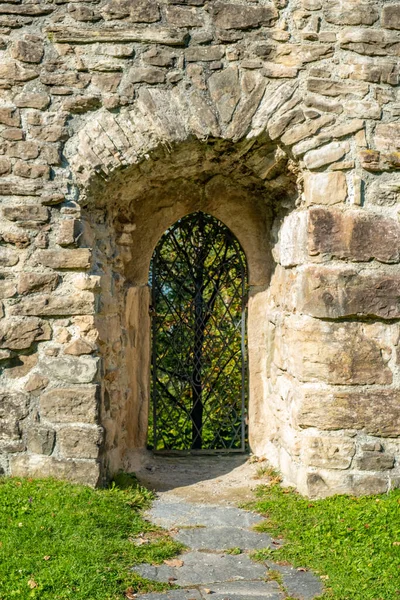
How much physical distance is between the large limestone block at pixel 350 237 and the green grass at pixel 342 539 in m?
1.52

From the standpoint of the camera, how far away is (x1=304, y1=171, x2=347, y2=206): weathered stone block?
13.6 feet

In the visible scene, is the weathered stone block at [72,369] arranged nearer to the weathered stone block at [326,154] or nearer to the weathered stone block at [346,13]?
the weathered stone block at [326,154]

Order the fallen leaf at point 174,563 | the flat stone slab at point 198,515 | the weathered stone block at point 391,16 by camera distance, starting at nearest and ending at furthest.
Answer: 1. the fallen leaf at point 174,563
2. the flat stone slab at point 198,515
3. the weathered stone block at point 391,16

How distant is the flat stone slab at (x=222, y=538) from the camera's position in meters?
3.61

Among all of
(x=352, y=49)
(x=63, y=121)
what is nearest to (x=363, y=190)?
(x=352, y=49)

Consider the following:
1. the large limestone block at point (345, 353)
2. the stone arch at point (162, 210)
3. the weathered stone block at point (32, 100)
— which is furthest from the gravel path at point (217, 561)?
the weathered stone block at point (32, 100)

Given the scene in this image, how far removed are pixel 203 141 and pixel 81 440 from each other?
2100mm

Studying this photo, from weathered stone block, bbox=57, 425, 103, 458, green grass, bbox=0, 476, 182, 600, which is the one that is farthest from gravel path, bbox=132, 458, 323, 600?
weathered stone block, bbox=57, 425, 103, 458

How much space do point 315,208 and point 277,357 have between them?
1.28 m

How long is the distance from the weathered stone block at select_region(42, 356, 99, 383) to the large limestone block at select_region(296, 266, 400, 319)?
149 cm

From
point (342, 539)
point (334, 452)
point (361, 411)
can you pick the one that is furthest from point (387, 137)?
point (342, 539)

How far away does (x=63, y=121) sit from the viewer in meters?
4.16

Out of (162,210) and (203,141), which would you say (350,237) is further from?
(162,210)

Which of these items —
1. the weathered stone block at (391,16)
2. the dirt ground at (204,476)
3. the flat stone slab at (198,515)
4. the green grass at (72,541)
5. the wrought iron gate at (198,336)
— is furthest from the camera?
the wrought iron gate at (198,336)
